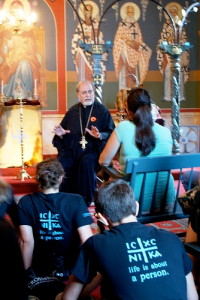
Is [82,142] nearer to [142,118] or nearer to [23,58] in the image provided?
[142,118]

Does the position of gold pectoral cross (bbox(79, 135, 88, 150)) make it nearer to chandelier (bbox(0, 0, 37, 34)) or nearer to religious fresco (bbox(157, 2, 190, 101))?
chandelier (bbox(0, 0, 37, 34))

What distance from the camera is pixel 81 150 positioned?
5.61 meters

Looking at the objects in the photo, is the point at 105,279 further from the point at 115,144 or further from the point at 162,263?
the point at 115,144

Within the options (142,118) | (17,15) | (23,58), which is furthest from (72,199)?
(23,58)

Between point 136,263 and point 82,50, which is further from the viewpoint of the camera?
point 82,50

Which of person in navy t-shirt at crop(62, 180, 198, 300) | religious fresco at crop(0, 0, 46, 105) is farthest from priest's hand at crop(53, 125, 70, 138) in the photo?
religious fresco at crop(0, 0, 46, 105)

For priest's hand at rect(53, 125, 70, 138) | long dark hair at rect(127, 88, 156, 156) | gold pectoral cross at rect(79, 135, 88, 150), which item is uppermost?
long dark hair at rect(127, 88, 156, 156)

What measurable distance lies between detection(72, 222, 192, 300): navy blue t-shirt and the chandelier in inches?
321

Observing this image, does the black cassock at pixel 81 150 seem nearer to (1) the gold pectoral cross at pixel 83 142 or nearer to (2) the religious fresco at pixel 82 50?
(1) the gold pectoral cross at pixel 83 142

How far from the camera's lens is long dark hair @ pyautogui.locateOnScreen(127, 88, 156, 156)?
3.57 m

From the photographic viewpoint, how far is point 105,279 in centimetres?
189

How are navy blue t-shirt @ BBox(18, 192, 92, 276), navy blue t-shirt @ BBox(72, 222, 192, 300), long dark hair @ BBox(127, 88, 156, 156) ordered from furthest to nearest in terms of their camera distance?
long dark hair @ BBox(127, 88, 156, 156) → navy blue t-shirt @ BBox(18, 192, 92, 276) → navy blue t-shirt @ BBox(72, 222, 192, 300)

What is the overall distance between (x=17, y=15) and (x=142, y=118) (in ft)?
21.5

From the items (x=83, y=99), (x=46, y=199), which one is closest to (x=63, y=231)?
Result: (x=46, y=199)
